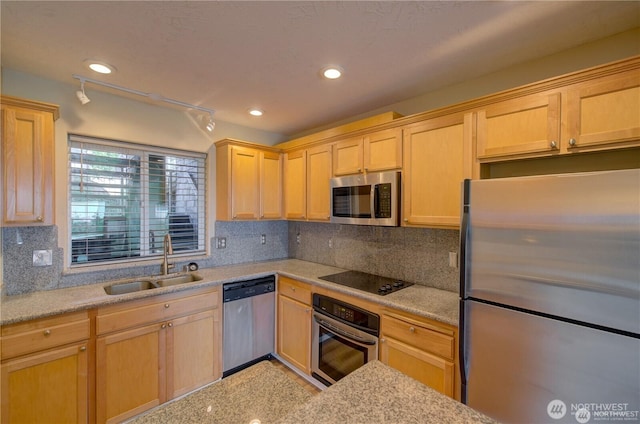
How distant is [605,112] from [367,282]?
1835 mm

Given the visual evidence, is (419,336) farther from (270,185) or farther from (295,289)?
(270,185)

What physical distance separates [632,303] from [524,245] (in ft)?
1.27

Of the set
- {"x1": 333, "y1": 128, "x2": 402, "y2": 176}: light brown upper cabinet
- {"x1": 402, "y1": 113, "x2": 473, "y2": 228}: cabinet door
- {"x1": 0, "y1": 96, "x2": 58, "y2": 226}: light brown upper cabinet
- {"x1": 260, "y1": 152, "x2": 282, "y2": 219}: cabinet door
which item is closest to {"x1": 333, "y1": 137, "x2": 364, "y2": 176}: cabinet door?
{"x1": 333, "y1": 128, "x2": 402, "y2": 176}: light brown upper cabinet

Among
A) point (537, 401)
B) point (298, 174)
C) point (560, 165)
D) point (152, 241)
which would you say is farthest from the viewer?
point (298, 174)

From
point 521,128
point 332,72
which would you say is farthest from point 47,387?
point 521,128

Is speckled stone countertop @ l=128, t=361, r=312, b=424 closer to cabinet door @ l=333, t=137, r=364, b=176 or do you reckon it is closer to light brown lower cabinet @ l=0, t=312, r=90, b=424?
light brown lower cabinet @ l=0, t=312, r=90, b=424

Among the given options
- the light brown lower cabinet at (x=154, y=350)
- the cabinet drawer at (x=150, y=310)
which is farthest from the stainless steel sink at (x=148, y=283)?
the light brown lower cabinet at (x=154, y=350)

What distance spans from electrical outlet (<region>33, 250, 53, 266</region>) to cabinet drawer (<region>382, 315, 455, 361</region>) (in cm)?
257

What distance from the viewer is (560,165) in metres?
1.72

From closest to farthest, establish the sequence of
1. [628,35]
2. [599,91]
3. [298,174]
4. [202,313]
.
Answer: [599,91] < [628,35] < [202,313] < [298,174]

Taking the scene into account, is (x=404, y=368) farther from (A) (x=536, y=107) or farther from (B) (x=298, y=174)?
(B) (x=298, y=174)

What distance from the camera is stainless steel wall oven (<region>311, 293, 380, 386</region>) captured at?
205 centimetres

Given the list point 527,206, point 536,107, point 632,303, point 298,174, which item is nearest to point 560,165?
point 536,107

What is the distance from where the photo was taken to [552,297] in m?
1.22
